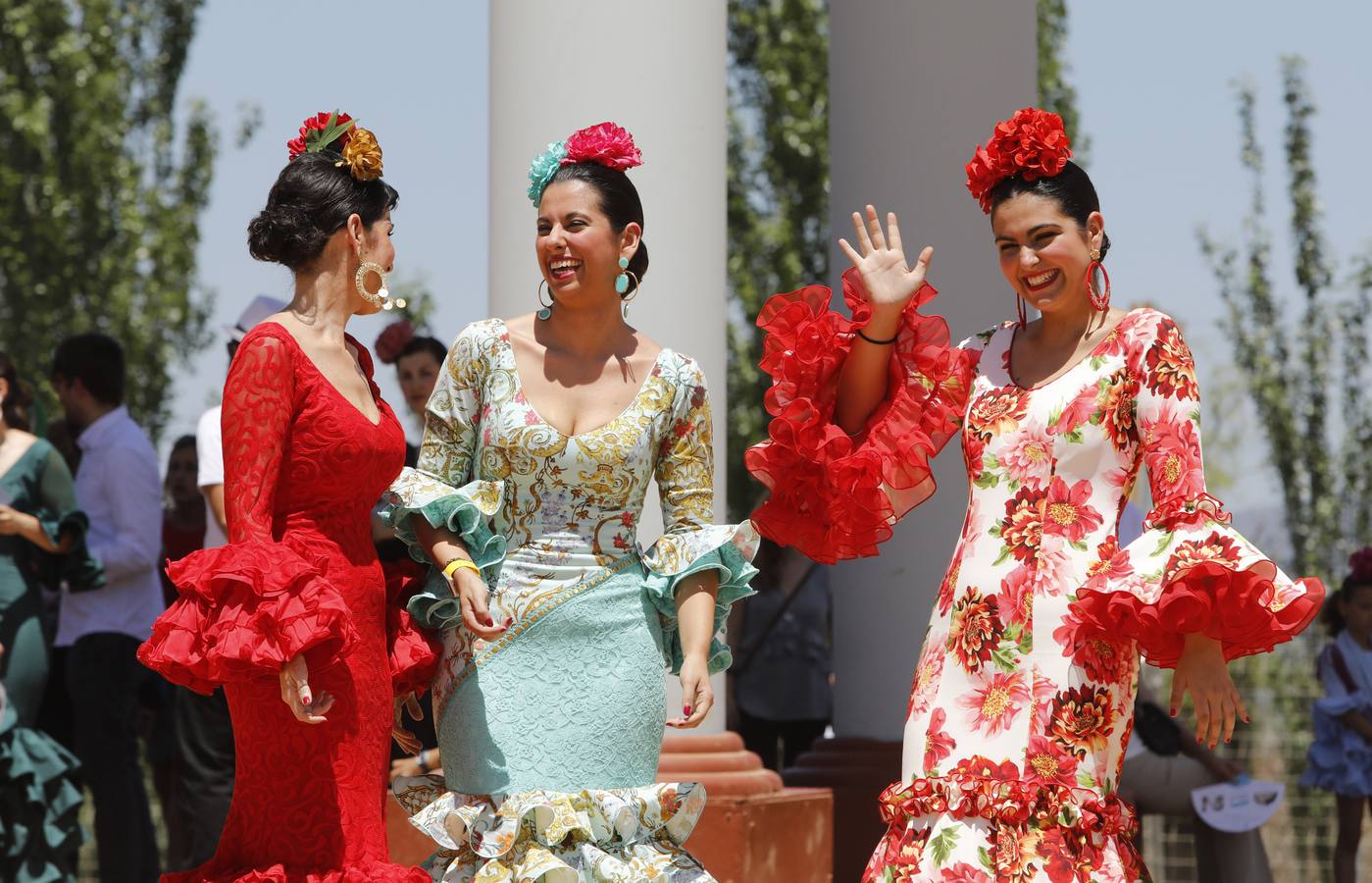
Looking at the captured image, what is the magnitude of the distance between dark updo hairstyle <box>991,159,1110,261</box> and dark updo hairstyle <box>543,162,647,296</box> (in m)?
0.85

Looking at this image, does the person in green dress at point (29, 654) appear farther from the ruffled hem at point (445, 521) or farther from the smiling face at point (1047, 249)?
the smiling face at point (1047, 249)

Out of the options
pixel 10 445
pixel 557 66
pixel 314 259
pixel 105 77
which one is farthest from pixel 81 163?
pixel 314 259

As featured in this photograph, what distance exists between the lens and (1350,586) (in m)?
10.5

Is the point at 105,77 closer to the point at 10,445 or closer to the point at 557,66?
the point at 10,445

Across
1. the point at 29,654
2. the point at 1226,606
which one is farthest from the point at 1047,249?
the point at 29,654

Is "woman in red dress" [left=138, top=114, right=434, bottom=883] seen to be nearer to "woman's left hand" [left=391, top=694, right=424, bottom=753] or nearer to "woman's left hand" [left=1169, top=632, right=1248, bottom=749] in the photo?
"woman's left hand" [left=391, top=694, right=424, bottom=753]

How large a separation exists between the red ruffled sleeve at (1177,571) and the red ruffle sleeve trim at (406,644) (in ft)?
4.65

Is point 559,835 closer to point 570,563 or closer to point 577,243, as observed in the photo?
point 570,563

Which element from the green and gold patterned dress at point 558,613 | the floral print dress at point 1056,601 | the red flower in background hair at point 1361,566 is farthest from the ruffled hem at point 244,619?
the red flower in background hair at point 1361,566

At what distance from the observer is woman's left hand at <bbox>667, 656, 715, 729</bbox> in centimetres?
445

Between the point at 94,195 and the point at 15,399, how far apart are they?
12.2m

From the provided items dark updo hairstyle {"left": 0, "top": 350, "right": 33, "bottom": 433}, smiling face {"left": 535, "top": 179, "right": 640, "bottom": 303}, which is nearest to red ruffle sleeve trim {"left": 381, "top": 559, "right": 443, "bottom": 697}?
smiling face {"left": 535, "top": 179, "right": 640, "bottom": 303}

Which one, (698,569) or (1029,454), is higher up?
(1029,454)

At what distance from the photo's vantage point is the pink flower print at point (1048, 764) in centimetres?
425
